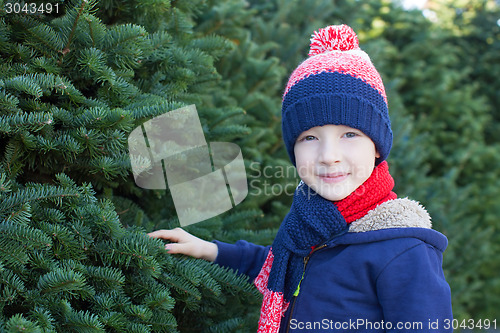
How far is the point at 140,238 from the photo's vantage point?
153cm

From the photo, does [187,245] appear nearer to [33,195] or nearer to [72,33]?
[33,195]

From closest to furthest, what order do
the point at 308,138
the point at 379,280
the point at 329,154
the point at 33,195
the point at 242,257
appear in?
1. the point at 33,195
2. the point at 379,280
3. the point at 329,154
4. the point at 308,138
5. the point at 242,257

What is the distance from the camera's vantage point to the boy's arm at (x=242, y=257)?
194cm

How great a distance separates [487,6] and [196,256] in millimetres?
7084

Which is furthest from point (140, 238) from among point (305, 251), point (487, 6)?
point (487, 6)

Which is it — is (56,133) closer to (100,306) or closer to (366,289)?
(100,306)

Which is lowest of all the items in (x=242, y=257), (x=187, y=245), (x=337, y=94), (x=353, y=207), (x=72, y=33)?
(x=242, y=257)

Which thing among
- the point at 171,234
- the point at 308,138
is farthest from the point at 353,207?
the point at 171,234


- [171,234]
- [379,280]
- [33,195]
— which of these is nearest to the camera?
[33,195]

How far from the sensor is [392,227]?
4.99 ft

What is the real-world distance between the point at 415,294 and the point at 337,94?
69 cm

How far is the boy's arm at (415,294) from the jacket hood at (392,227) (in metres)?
0.06

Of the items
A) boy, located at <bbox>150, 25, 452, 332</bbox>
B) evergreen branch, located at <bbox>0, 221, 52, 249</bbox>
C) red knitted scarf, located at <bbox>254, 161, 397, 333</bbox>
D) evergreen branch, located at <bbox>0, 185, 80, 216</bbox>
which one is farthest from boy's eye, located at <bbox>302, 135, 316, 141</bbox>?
evergreen branch, located at <bbox>0, 221, 52, 249</bbox>

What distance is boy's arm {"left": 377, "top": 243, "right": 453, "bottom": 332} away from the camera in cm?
135
